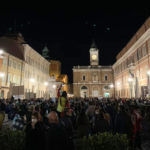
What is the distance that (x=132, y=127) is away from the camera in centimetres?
654

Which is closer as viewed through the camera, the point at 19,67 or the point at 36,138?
the point at 36,138

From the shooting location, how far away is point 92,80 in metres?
69.9

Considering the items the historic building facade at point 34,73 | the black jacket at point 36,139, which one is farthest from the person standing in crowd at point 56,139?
the historic building facade at point 34,73

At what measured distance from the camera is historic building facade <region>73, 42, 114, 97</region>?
6900cm

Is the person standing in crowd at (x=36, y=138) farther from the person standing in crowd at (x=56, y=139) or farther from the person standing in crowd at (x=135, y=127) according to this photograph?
the person standing in crowd at (x=135, y=127)

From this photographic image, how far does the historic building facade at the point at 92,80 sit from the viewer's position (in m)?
69.0

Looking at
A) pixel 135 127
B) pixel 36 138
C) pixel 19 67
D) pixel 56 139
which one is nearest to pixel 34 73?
pixel 19 67

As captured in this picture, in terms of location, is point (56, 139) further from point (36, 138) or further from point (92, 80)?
point (92, 80)

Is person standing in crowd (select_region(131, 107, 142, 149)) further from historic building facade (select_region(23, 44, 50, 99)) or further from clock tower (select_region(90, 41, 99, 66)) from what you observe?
clock tower (select_region(90, 41, 99, 66))

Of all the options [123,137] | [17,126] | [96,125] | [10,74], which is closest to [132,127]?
[96,125]

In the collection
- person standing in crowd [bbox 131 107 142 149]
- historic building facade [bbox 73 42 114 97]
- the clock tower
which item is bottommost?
person standing in crowd [bbox 131 107 142 149]

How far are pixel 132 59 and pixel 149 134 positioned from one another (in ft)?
107

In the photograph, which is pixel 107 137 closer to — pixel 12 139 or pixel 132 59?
pixel 12 139

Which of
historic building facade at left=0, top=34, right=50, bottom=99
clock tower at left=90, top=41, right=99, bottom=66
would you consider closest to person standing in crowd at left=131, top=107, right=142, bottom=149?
A: historic building facade at left=0, top=34, right=50, bottom=99
